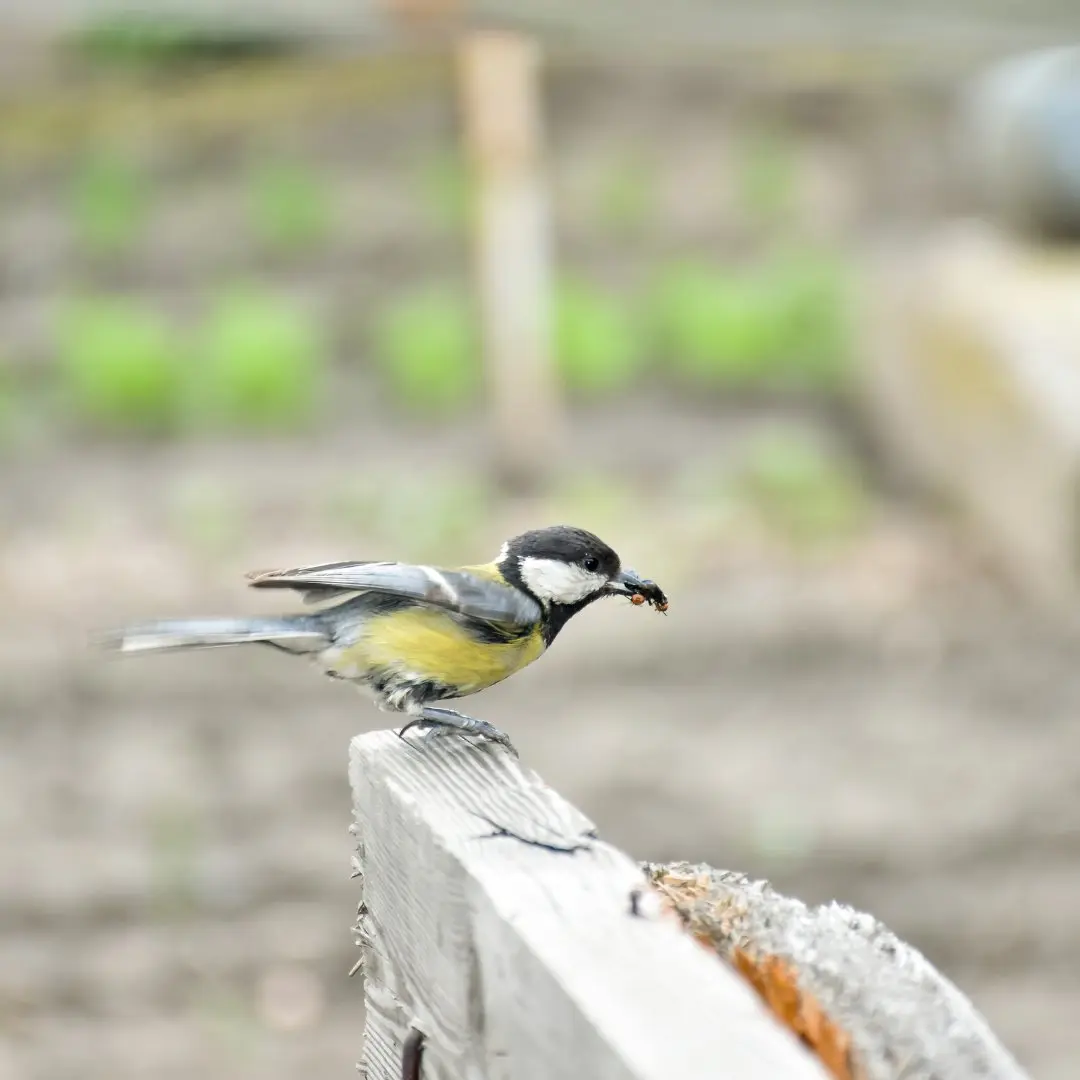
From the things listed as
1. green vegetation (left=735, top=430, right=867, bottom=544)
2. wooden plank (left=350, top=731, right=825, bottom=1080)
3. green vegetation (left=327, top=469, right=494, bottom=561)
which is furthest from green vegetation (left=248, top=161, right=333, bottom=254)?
wooden plank (left=350, top=731, right=825, bottom=1080)

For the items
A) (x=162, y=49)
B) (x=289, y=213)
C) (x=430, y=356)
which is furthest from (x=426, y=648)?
(x=162, y=49)

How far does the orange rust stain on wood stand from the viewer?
3.94ft

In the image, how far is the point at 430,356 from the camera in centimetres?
786

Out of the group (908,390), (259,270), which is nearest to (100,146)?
(259,270)

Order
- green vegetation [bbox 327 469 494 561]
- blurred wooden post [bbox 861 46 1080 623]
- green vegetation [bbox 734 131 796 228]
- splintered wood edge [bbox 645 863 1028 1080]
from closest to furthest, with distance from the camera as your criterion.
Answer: splintered wood edge [bbox 645 863 1028 1080]
blurred wooden post [bbox 861 46 1080 623]
green vegetation [bbox 327 469 494 561]
green vegetation [bbox 734 131 796 228]

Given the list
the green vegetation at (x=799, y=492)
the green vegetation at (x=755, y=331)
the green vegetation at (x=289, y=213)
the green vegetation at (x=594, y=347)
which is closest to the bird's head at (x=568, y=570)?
the green vegetation at (x=799, y=492)

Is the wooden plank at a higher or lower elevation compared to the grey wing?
lower

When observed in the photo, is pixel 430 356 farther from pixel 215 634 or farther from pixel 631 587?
pixel 215 634

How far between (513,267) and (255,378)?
1.32 meters

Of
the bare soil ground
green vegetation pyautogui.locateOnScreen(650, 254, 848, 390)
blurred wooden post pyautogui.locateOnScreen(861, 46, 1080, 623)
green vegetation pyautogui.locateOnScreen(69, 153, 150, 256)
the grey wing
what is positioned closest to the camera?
the grey wing

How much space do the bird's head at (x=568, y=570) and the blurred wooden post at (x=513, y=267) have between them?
497 centimetres

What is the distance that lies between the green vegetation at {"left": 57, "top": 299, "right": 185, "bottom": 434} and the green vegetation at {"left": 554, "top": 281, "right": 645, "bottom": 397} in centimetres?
185

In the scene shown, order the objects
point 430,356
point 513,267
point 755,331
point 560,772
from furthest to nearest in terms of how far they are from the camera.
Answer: point 755,331, point 430,356, point 513,267, point 560,772

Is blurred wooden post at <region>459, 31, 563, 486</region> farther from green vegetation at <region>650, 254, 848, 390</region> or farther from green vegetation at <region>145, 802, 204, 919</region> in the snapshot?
green vegetation at <region>145, 802, 204, 919</region>
